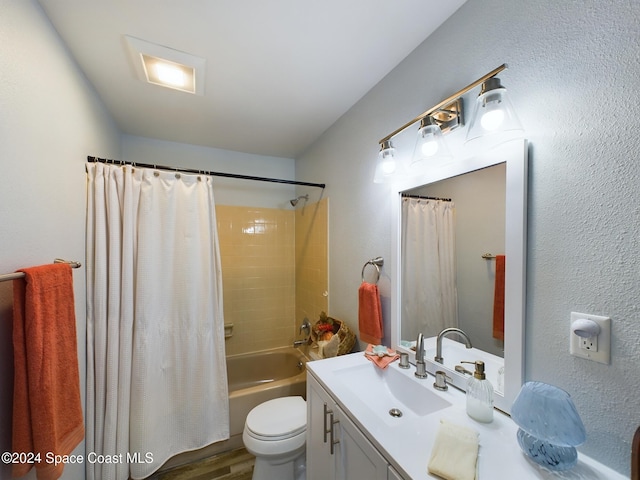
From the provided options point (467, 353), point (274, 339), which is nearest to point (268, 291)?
point (274, 339)

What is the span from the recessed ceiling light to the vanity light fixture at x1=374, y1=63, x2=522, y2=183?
113cm

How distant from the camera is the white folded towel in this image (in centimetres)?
63

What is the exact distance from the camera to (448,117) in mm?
1064

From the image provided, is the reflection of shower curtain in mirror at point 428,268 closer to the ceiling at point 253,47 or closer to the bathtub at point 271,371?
the ceiling at point 253,47

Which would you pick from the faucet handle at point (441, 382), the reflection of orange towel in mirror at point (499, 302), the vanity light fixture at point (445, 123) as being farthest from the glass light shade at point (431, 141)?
the faucet handle at point (441, 382)

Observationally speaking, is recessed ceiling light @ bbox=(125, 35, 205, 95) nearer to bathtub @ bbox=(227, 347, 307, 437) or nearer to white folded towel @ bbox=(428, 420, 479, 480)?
white folded towel @ bbox=(428, 420, 479, 480)

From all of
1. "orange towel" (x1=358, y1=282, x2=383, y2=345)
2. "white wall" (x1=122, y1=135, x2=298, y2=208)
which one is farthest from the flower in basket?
"white wall" (x1=122, y1=135, x2=298, y2=208)

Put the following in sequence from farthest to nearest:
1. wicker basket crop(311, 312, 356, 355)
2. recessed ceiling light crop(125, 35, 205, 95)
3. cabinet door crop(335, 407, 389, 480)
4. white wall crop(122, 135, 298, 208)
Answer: white wall crop(122, 135, 298, 208)
wicker basket crop(311, 312, 356, 355)
recessed ceiling light crop(125, 35, 205, 95)
cabinet door crop(335, 407, 389, 480)

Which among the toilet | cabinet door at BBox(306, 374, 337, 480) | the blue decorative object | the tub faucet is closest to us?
the blue decorative object

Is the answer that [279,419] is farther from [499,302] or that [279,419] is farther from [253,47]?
[253,47]

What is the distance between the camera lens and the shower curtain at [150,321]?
1436 mm

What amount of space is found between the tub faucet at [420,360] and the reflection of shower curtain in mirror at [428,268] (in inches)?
3.3

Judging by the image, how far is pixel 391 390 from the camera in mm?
1188

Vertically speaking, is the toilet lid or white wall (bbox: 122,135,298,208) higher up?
white wall (bbox: 122,135,298,208)
